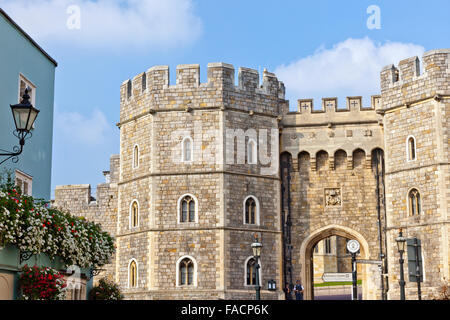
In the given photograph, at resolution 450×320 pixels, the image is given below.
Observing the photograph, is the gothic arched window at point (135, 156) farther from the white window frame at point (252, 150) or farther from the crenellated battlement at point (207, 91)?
the white window frame at point (252, 150)

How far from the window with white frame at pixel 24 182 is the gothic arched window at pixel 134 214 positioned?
13875 millimetres

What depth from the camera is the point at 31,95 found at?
15773 mm

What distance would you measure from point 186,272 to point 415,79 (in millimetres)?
11222

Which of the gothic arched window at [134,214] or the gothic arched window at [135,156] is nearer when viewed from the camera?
the gothic arched window at [134,214]

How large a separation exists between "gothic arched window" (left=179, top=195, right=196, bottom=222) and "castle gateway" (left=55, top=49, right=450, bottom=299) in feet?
0.18

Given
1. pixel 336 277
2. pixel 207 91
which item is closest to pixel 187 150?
pixel 207 91

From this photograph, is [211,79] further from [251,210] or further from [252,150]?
[251,210]

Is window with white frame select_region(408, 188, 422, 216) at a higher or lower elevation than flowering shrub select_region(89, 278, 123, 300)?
higher

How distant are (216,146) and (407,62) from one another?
794cm

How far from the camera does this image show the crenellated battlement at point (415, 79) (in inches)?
1090

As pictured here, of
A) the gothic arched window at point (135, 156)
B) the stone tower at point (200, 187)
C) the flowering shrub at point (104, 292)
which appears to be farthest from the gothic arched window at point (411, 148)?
the flowering shrub at point (104, 292)

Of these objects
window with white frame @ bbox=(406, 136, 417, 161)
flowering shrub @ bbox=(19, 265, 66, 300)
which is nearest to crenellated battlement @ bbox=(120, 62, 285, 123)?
window with white frame @ bbox=(406, 136, 417, 161)

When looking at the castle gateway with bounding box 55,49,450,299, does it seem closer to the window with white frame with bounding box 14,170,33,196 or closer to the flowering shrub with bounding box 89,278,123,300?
the flowering shrub with bounding box 89,278,123,300

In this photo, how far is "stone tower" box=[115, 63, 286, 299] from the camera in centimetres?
2803
